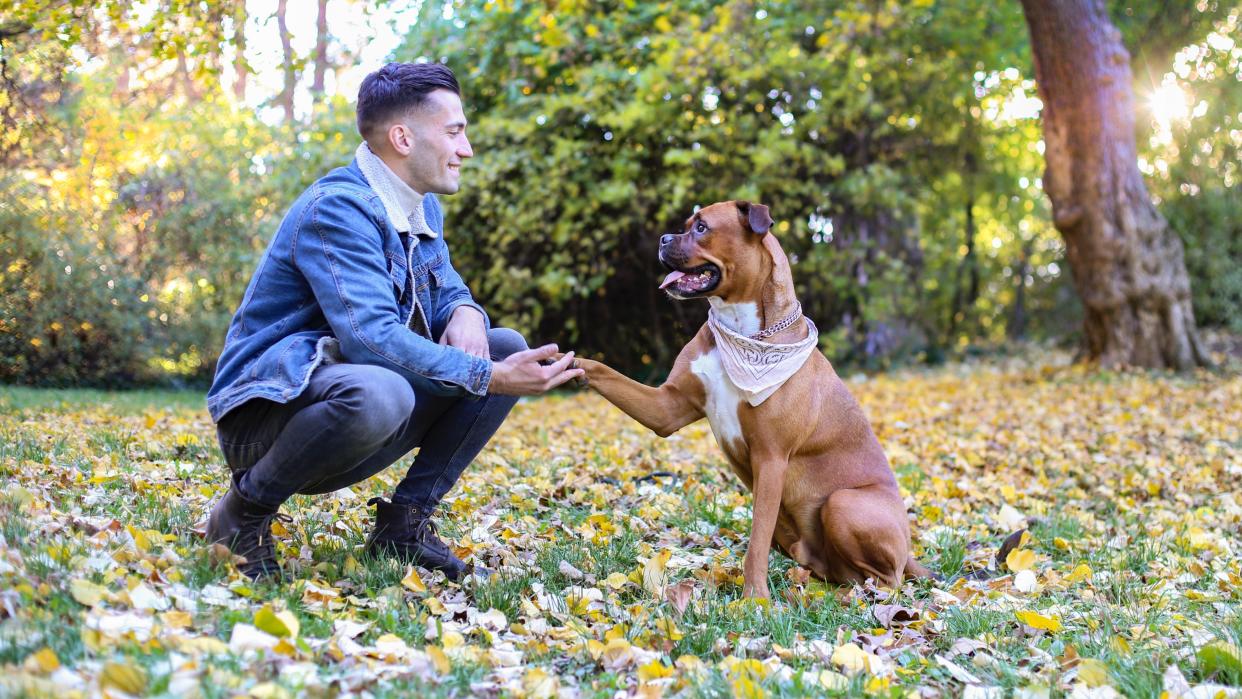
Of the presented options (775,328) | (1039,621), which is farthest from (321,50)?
(1039,621)

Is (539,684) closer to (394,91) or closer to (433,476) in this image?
(433,476)

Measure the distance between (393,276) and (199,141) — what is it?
37.7 ft

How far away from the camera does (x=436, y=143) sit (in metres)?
3.47

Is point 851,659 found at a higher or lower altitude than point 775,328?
lower

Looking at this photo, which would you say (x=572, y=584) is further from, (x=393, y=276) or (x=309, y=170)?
(x=309, y=170)

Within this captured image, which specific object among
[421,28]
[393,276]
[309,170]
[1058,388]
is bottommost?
[1058,388]

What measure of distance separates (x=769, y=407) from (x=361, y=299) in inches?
58.1

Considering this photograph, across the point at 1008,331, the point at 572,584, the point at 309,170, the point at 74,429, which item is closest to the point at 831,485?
the point at 572,584

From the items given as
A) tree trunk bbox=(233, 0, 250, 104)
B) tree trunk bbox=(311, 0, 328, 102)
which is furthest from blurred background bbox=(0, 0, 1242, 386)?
tree trunk bbox=(311, 0, 328, 102)

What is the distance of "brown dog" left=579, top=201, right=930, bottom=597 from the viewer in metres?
3.69

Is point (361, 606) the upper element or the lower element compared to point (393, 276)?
lower

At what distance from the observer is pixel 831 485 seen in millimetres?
3971

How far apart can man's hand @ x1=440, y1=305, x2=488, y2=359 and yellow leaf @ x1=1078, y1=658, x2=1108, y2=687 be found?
2.01 m

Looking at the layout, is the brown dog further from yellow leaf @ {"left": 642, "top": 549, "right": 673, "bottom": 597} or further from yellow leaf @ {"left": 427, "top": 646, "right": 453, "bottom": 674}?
yellow leaf @ {"left": 427, "top": 646, "right": 453, "bottom": 674}
